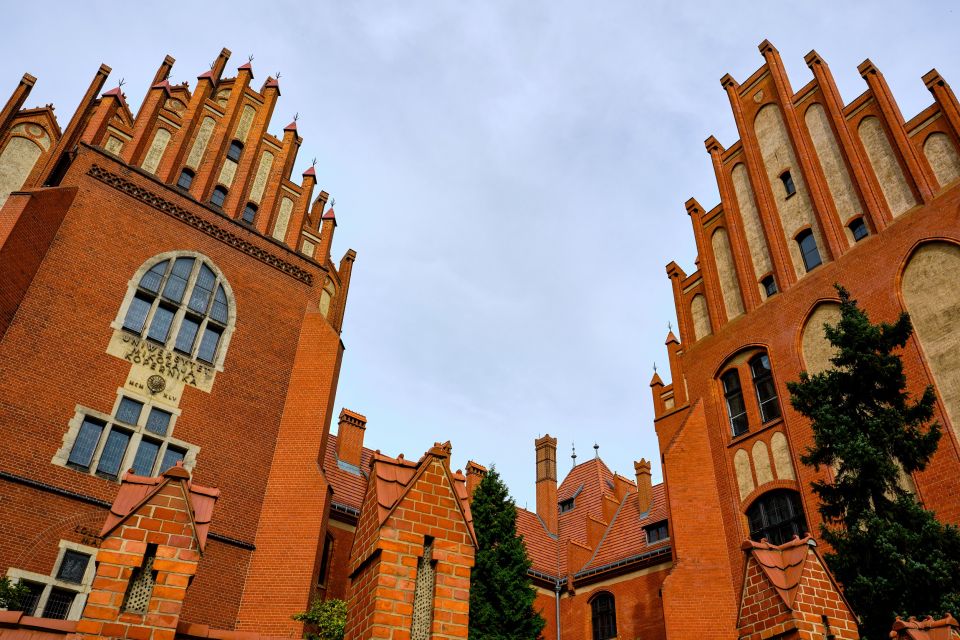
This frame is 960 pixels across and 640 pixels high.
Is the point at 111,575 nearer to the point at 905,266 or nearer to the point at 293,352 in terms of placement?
the point at 293,352

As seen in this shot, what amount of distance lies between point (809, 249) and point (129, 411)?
55.6 feet

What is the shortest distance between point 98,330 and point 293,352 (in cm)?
484

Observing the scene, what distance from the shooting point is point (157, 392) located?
623 inches

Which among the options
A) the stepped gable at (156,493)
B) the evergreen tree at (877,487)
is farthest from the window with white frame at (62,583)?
the evergreen tree at (877,487)

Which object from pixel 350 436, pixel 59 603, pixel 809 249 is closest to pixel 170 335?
pixel 59 603

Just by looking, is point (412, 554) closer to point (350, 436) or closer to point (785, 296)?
point (785, 296)

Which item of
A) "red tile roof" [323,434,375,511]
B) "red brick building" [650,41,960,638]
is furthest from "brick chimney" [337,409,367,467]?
"red brick building" [650,41,960,638]

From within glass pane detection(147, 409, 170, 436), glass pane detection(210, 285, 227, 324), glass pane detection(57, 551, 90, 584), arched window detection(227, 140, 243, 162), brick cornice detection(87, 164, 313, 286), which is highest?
arched window detection(227, 140, 243, 162)

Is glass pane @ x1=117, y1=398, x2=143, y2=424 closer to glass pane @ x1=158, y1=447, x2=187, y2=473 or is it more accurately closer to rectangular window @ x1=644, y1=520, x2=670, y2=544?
glass pane @ x1=158, y1=447, x2=187, y2=473

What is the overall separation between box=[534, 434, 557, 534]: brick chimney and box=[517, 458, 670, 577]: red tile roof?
51 centimetres

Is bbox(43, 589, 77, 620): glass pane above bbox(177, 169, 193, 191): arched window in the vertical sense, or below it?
below

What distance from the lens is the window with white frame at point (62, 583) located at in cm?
1252

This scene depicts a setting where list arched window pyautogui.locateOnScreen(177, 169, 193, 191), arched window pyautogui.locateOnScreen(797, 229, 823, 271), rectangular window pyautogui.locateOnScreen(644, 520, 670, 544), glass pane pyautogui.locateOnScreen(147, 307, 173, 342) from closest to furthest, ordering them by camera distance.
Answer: glass pane pyautogui.locateOnScreen(147, 307, 173, 342), arched window pyautogui.locateOnScreen(797, 229, 823, 271), arched window pyautogui.locateOnScreen(177, 169, 193, 191), rectangular window pyautogui.locateOnScreen(644, 520, 670, 544)

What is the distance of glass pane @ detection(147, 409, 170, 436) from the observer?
1543cm
